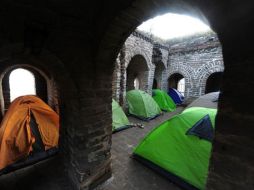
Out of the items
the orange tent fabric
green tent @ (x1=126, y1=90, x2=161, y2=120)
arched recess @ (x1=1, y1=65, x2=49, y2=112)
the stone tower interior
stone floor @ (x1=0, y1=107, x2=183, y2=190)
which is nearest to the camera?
the stone tower interior

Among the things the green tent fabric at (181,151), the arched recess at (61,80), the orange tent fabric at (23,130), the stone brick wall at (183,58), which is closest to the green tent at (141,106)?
the stone brick wall at (183,58)

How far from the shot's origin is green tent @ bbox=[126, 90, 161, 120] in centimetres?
617

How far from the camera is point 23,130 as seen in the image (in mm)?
3270

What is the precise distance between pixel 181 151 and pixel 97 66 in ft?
6.79

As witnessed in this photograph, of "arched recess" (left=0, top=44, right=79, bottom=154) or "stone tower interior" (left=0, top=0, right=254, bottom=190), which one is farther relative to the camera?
"arched recess" (left=0, top=44, right=79, bottom=154)

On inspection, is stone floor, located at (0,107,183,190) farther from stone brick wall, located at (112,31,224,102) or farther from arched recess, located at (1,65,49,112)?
stone brick wall, located at (112,31,224,102)

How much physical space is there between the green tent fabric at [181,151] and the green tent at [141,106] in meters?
2.99

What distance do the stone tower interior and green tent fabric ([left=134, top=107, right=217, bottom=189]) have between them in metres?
0.99

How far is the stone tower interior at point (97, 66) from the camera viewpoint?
3.04ft

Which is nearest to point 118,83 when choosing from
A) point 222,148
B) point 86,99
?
point 86,99

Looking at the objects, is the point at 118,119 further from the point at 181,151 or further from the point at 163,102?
the point at 163,102

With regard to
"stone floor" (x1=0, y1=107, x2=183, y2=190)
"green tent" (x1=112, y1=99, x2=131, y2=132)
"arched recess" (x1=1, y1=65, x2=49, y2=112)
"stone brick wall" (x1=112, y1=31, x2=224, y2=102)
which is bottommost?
"stone floor" (x1=0, y1=107, x2=183, y2=190)

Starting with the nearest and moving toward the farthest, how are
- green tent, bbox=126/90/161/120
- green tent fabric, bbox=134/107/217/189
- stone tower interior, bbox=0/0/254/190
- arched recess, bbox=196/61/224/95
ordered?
stone tower interior, bbox=0/0/254/190 < green tent fabric, bbox=134/107/217/189 < green tent, bbox=126/90/161/120 < arched recess, bbox=196/61/224/95

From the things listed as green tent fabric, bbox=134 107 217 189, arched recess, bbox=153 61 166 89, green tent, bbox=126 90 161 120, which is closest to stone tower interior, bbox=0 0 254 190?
green tent fabric, bbox=134 107 217 189
